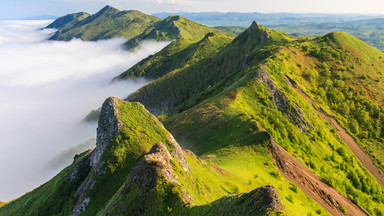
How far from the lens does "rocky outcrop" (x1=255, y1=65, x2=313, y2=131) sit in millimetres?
59162

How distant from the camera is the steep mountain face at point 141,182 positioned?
16.2 metres

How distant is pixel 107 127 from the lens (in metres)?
31.0

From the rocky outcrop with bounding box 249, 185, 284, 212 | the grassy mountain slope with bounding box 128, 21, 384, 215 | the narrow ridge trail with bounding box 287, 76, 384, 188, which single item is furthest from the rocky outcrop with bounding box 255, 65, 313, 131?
the rocky outcrop with bounding box 249, 185, 284, 212

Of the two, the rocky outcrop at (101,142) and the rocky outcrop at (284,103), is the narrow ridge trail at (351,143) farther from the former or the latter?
the rocky outcrop at (101,142)

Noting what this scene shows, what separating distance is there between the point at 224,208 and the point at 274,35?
4776 inches

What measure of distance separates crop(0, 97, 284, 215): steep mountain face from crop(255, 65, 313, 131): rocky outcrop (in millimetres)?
33483

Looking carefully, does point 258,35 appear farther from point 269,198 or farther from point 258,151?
point 269,198

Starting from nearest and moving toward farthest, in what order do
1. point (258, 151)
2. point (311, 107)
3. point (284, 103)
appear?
point (258, 151) → point (284, 103) → point (311, 107)

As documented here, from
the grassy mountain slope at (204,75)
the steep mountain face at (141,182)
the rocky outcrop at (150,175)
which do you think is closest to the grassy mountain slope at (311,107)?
the grassy mountain slope at (204,75)

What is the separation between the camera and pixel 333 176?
4700 cm

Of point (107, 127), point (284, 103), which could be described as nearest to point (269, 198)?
point (107, 127)

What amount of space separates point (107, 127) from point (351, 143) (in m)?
67.8

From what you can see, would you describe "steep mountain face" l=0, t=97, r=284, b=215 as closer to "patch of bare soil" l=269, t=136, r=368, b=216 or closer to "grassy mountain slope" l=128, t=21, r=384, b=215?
"patch of bare soil" l=269, t=136, r=368, b=216

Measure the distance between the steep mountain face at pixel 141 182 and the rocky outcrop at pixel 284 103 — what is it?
1318 inches
